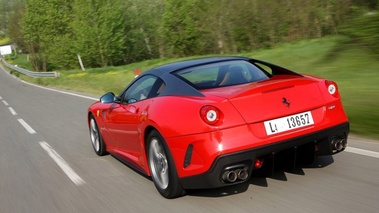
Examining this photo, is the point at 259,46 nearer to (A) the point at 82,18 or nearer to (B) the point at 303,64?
(B) the point at 303,64

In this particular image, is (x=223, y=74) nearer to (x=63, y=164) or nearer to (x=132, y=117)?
(x=132, y=117)

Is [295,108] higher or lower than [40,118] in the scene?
higher

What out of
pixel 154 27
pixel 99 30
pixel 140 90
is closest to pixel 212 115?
pixel 140 90

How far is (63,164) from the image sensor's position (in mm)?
6375

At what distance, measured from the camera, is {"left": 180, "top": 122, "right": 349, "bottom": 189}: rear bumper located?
11.9 feet

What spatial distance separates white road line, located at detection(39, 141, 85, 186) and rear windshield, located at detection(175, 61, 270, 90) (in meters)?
1.90

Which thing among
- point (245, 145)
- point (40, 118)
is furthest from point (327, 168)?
point (40, 118)

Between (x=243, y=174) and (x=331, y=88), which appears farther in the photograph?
(x=331, y=88)

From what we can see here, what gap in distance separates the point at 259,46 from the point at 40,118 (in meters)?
21.5

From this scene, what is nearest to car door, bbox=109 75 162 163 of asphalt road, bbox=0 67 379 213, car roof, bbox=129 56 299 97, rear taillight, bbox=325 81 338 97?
car roof, bbox=129 56 299 97

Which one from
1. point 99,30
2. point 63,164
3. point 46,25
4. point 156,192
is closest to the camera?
point 156,192

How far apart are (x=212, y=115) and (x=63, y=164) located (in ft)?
11.3

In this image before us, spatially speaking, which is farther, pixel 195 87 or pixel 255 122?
pixel 195 87

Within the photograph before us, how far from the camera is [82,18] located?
55.5 meters
